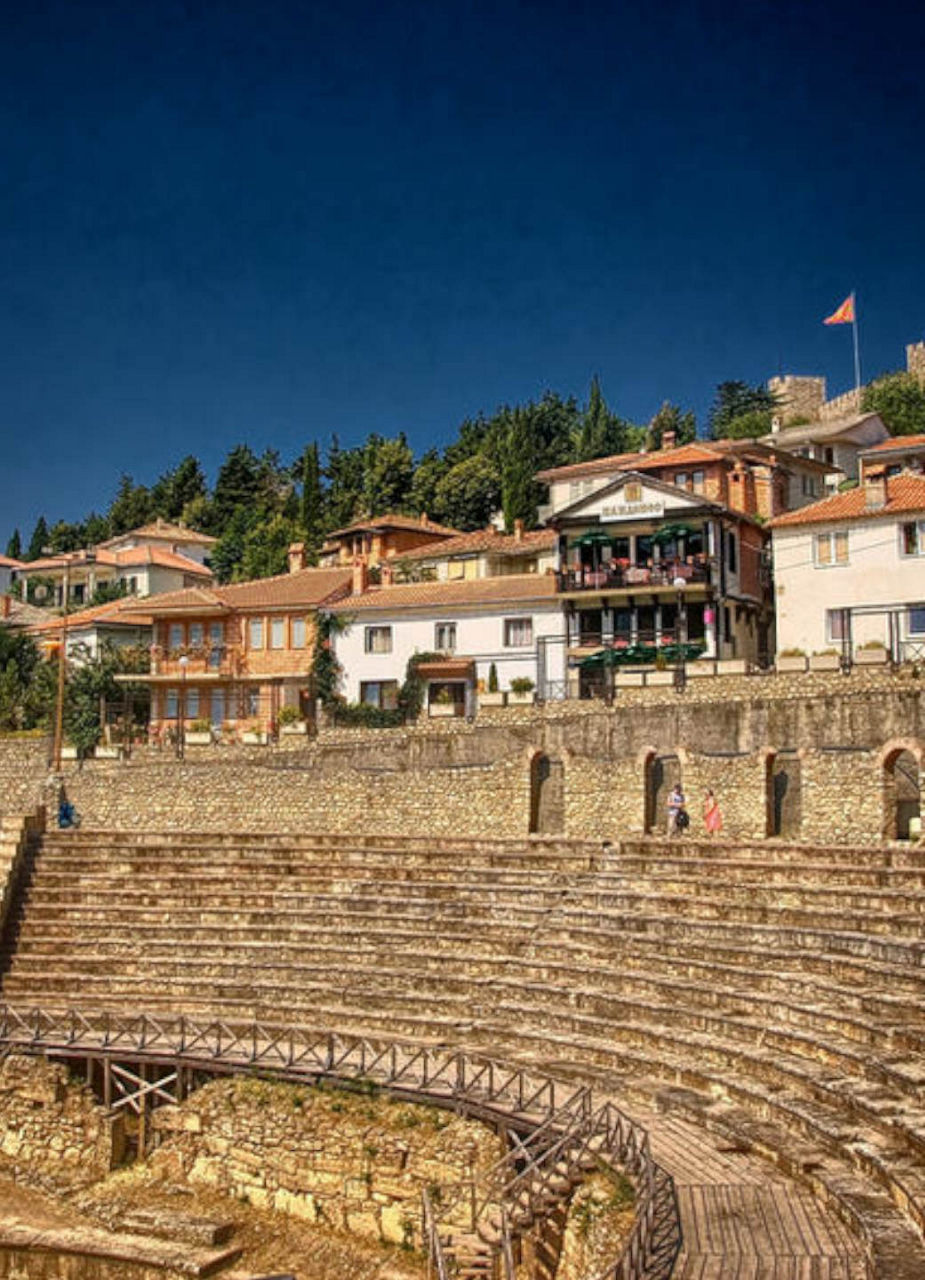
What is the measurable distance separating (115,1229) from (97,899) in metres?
12.7

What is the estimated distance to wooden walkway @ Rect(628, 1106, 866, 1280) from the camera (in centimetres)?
1378

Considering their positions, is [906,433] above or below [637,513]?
above

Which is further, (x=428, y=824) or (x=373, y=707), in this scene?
(x=373, y=707)

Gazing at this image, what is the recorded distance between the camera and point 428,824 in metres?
35.1

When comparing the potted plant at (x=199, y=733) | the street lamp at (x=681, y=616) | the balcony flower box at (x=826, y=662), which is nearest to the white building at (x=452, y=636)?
the street lamp at (x=681, y=616)

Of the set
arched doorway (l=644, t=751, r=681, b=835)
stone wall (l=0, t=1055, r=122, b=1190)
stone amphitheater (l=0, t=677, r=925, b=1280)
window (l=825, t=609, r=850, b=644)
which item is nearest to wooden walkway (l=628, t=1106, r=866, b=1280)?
stone amphitheater (l=0, t=677, r=925, b=1280)

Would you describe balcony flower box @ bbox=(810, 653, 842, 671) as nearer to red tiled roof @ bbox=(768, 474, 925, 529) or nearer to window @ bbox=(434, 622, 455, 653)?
red tiled roof @ bbox=(768, 474, 925, 529)

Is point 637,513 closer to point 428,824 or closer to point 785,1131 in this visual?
point 428,824

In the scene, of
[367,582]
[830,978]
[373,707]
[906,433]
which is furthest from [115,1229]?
[906,433]

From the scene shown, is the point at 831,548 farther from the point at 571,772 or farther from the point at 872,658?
the point at 571,772

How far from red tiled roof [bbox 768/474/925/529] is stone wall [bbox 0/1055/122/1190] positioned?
2861cm

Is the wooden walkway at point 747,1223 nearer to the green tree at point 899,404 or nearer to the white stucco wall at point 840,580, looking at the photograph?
the white stucco wall at point 840,580

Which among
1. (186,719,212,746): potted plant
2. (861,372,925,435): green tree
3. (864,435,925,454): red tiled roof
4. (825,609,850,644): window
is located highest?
(861,372,925,435): green tree

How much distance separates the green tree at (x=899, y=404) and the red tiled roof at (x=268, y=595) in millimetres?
39902
